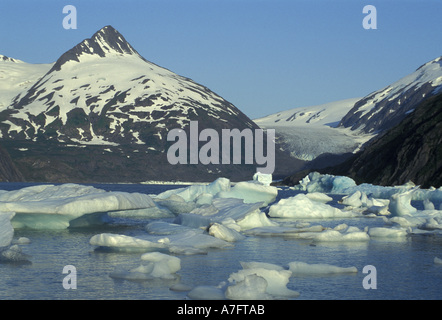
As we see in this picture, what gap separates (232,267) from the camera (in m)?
24.9

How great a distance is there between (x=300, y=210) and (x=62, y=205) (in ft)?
78.5

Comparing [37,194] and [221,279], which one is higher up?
[37,194]

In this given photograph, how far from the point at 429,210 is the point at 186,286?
3722 centimetres

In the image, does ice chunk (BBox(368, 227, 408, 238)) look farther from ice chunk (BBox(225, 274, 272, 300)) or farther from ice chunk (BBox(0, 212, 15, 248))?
ice chunk (BBox(0, 212, 15, 248))

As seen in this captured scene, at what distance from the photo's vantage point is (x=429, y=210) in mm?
51875

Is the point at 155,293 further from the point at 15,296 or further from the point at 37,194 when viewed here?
the point at 37,194

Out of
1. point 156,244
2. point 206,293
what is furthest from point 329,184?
point 206,293

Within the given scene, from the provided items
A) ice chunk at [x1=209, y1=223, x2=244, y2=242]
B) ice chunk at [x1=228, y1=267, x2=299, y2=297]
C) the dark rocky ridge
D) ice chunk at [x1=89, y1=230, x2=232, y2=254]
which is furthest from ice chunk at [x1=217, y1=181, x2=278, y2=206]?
the dark rocky ridge

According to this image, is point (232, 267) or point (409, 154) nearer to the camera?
point (232, 267)

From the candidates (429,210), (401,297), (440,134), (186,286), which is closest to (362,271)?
(401,297)

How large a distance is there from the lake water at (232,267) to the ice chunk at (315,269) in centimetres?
48

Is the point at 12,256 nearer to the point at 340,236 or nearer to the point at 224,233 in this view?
the point at 224,233

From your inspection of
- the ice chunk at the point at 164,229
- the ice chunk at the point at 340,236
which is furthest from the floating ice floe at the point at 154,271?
the ice chunk at the point at 340,236
